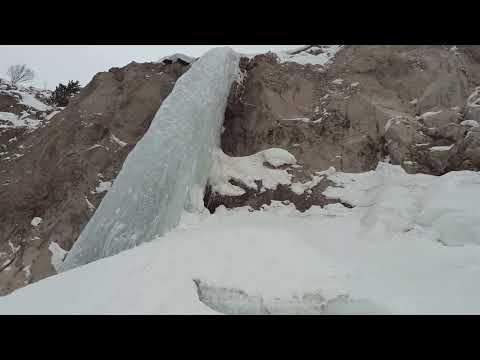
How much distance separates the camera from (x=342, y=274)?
3.67m

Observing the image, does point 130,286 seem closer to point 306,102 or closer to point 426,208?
point 426,208

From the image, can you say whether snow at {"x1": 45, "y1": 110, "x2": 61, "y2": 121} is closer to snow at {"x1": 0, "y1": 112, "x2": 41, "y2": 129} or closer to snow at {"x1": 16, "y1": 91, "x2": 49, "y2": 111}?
snow at {"x1": 0, "y1": 112, "x2": 41, "y2": 129}

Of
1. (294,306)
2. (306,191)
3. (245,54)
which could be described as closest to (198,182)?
(306,191)

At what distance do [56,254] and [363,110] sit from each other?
745 cm

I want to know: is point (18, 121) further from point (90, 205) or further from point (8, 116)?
point (90, 205)

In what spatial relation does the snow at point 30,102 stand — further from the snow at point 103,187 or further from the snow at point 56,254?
the snow at point 56,254

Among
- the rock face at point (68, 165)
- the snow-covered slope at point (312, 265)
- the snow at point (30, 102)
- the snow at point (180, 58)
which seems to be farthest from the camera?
the snow at point (30, 102)

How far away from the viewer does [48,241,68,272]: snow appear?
21.5 feet

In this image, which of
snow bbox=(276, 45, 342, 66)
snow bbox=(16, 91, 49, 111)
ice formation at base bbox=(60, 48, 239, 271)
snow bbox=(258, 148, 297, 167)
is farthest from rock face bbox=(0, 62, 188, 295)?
snow bbox=(258, 148, 297, 167)

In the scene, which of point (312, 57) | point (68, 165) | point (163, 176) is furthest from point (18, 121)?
point (312, 57)

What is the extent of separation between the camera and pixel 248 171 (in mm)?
6762

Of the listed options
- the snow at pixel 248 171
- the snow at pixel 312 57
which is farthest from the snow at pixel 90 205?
the snow at pixel 312 57

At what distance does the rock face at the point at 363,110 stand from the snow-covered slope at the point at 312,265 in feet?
2.66

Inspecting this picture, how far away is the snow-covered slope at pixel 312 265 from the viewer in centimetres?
291
